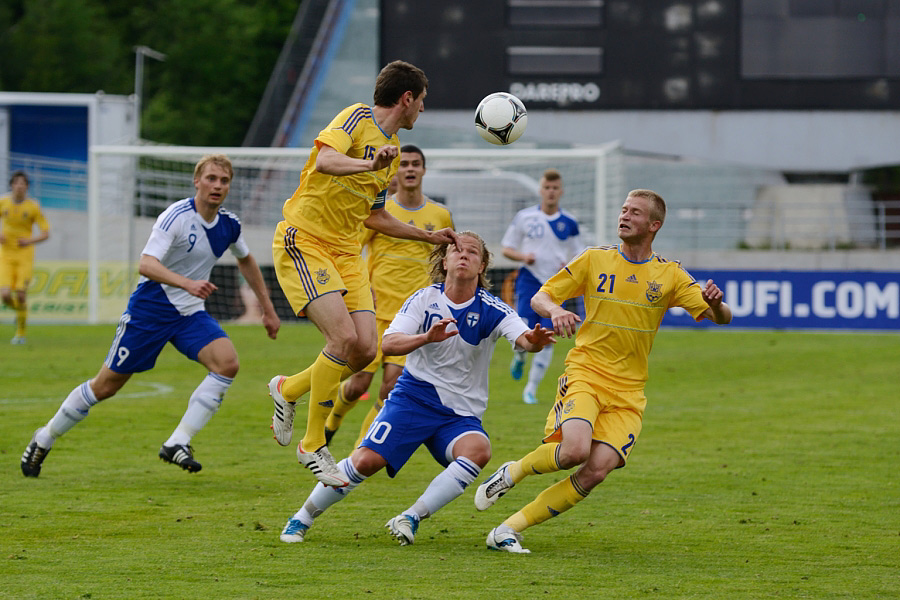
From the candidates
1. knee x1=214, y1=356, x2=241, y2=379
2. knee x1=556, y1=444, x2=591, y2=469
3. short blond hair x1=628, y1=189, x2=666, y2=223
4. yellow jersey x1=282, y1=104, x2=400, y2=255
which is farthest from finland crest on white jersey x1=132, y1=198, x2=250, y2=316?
knee x1=556, y1=444, x2=591, y2=469

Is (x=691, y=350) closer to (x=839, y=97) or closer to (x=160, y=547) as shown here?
(x=839, y=97)

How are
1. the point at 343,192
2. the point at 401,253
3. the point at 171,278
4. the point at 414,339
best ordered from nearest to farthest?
the point at 414,339, the point at 343,192, the point at 171,278, the point at 401,253

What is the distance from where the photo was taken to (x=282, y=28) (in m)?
53.8

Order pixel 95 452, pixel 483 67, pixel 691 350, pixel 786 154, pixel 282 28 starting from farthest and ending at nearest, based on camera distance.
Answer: pixel 282 28 < pixel 786 154 < pixel 483 67 < pixel 691 350 < pixel 95 452

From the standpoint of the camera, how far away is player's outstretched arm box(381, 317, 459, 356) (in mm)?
5797

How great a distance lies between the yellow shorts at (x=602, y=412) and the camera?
20.4ft

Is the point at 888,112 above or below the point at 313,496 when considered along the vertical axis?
above

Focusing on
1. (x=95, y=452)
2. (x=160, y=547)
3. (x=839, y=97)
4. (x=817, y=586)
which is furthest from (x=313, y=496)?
(x=839, y=97)

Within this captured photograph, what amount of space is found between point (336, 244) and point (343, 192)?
323mm

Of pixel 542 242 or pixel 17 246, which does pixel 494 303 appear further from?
pixel 17 246

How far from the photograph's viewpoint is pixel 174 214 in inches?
315

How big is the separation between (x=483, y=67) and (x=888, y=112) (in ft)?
28.5

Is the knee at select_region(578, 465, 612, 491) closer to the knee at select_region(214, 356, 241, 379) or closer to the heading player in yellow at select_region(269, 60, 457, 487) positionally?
the heading player in yellow at select_region(269, 60, 457, 487)

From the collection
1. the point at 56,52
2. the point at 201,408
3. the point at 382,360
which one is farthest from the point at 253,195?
the point at 56,52
